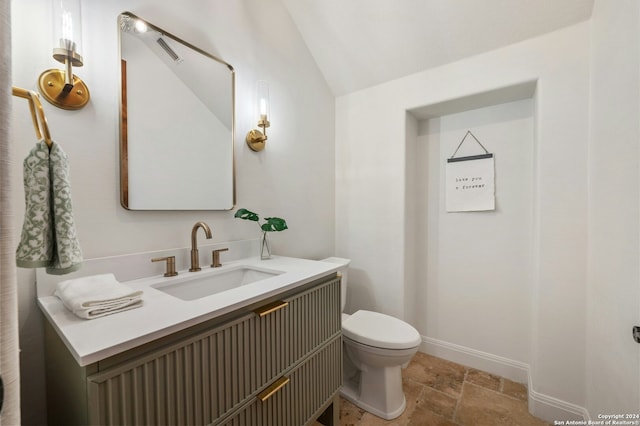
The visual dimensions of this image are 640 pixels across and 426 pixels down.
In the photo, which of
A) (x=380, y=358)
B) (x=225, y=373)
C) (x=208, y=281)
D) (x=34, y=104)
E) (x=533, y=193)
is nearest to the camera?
(x=34, y=104)

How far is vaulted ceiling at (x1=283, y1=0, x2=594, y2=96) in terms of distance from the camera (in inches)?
60.2

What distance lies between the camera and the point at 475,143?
6.64 ft

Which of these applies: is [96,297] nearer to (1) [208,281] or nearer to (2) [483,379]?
(1) [208,281]

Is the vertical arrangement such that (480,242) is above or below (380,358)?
above

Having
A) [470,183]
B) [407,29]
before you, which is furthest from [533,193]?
[407,29]

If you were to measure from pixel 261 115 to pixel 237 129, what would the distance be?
6.4 inches

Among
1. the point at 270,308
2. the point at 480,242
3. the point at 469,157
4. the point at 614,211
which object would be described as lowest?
the point at 270,308

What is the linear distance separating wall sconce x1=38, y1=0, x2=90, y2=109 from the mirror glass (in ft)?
0.54

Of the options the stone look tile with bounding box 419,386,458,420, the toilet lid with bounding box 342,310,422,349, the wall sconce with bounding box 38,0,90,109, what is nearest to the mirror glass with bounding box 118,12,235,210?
the wall sconce with bounding box 38,0,90,109

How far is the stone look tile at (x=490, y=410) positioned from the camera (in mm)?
1513

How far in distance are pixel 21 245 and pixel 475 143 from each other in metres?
2.37

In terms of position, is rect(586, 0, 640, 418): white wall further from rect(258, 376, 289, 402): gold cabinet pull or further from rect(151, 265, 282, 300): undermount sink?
rect(151, 265, 282, 300): undermount sink

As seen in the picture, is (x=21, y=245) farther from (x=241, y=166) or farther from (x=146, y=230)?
(x=241, y=166)

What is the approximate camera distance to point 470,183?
2031mm
